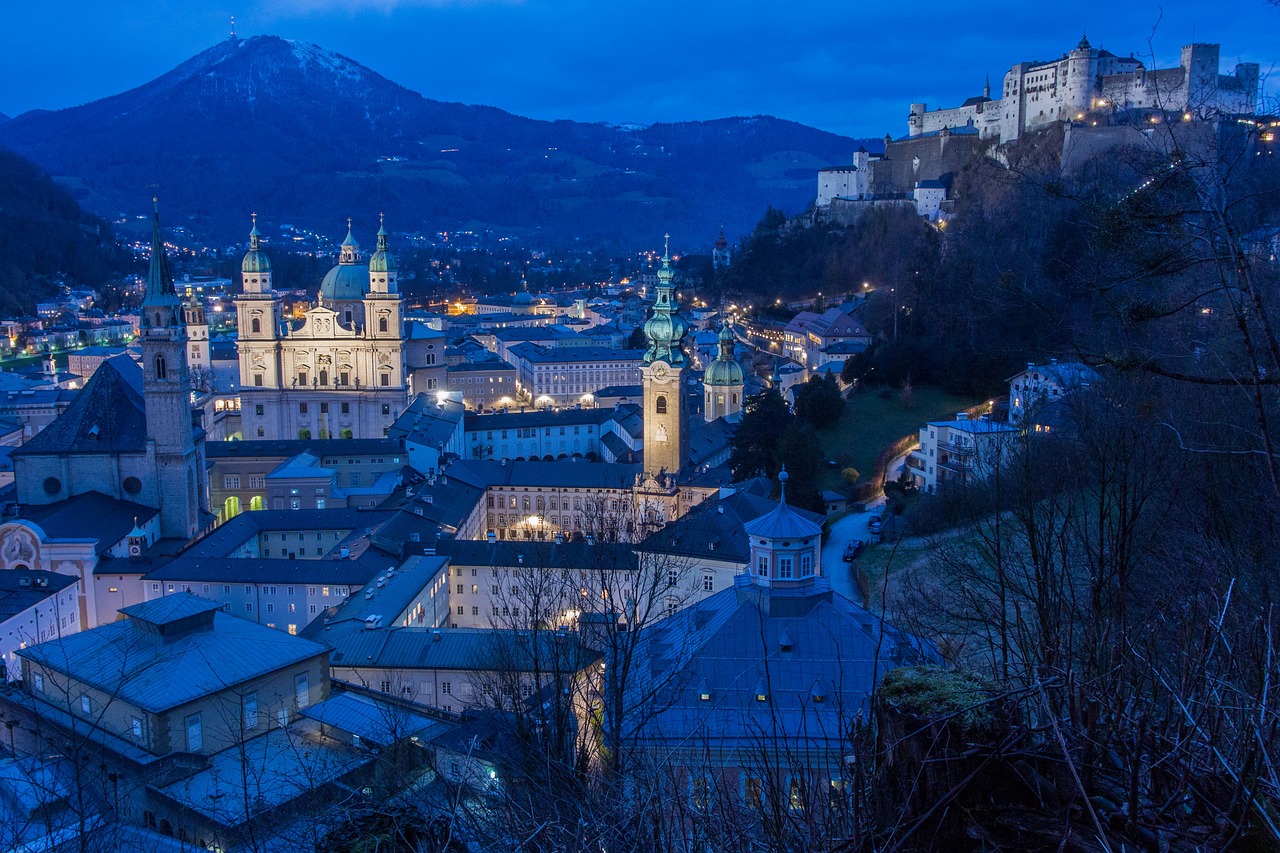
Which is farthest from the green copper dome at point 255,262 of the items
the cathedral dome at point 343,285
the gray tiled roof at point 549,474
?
the gray tiled roof at point 549,474

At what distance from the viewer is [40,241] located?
8806 cm

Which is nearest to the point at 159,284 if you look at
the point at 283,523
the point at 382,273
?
the point at 283,523

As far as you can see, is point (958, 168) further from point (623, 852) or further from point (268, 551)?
point (623, 852)

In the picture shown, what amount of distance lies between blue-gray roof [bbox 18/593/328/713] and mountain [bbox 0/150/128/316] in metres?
70.0

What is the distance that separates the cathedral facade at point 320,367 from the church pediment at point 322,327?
1.5 inches

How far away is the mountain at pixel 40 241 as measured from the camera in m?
80.4

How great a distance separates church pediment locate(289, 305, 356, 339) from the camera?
41.2 meters

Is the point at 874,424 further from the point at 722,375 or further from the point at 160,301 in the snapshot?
the point at 160,301

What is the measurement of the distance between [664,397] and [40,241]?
7802 centimetres

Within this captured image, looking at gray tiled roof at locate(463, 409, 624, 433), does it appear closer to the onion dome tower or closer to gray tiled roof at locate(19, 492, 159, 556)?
the onion dome tower

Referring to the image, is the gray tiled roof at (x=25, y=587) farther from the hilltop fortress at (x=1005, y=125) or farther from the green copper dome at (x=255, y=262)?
the hilltop fortress at (x=1005, y=125)

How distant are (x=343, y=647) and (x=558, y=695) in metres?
11.0

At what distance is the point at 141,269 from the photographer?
326ft

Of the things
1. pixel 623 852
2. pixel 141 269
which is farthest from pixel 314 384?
pixel 141 269
